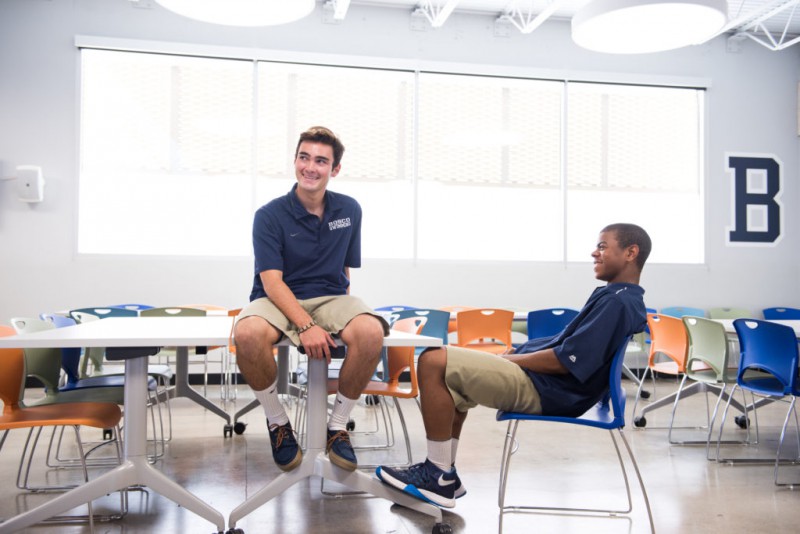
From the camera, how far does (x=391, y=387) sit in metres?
3.26

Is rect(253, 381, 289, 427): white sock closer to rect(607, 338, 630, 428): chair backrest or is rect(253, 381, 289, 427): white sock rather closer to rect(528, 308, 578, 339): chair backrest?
rect(607, 338, 630, 428): chair backrest

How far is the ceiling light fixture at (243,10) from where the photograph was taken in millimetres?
4258

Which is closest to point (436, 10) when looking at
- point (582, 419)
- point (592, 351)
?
point (592, 351)

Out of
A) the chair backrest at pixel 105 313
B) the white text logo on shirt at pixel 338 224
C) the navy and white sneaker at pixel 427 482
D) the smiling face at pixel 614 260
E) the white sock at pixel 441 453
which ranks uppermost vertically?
the white text logo on shirt at pixel 338 224

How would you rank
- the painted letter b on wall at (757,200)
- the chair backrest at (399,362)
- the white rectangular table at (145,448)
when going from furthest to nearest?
1. the painted letter b on wall at (757,200)
2. the chair backrest at (399,362)
3. the white rectangular table at (145,448)

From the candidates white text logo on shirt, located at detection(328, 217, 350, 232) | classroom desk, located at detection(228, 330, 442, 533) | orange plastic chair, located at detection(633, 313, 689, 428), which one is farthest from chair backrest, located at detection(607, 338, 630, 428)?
orange plastic chair, located at detection(633, 313, 689, 428)

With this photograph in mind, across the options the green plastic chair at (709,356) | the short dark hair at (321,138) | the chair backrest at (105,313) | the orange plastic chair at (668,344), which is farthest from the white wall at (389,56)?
the short dark hair at (321,138)

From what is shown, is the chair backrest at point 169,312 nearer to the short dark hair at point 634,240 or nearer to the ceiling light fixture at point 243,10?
the ceiling light fixture at point 243,10

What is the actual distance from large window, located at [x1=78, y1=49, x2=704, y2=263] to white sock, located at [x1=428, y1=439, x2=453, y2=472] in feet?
15.7

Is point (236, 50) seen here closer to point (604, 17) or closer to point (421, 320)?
point (604, 17)

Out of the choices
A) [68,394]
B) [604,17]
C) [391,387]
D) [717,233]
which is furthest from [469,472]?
[717,233]

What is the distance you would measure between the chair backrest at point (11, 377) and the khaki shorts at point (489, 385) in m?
1.61

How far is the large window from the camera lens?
6793 mm

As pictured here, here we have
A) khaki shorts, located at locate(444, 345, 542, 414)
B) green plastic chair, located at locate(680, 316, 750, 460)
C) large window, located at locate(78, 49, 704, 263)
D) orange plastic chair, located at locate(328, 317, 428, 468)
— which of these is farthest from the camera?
large window, located at locate(78, 49, 704, 263)
